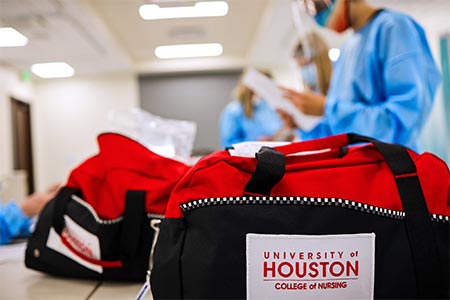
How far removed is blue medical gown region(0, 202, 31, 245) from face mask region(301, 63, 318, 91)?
51.5 inches

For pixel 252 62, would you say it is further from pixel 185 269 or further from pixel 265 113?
pixel 185 269

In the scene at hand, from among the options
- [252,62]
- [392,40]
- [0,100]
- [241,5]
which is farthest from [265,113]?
[0,100]

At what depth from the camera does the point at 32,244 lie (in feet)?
2.31

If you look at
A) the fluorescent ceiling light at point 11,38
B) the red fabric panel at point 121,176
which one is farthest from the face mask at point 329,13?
the fluorescent ceiling light at point 11,38

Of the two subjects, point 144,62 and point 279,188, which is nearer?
point 279,188

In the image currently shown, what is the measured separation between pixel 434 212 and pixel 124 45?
4.65 meters

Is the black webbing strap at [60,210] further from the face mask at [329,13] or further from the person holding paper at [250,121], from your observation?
the person holding paper at [250,121]

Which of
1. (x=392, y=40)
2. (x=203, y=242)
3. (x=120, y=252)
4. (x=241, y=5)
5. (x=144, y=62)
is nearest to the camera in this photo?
(x=203, y=242)

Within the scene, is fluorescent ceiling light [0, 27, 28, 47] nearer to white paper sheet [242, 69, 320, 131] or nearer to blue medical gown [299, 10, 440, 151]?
white paper sheet [242, 69, 320, 131]

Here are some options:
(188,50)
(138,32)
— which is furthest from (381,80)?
(188,50)

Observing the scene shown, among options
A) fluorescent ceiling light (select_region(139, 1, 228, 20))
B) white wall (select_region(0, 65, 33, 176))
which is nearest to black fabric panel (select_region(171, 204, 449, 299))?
fluorescent ceiling light (select_region(139, 1, 228, 20))

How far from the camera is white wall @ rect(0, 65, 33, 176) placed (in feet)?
15.7

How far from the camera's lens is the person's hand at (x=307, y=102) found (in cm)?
120

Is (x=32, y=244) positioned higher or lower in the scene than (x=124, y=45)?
lower
